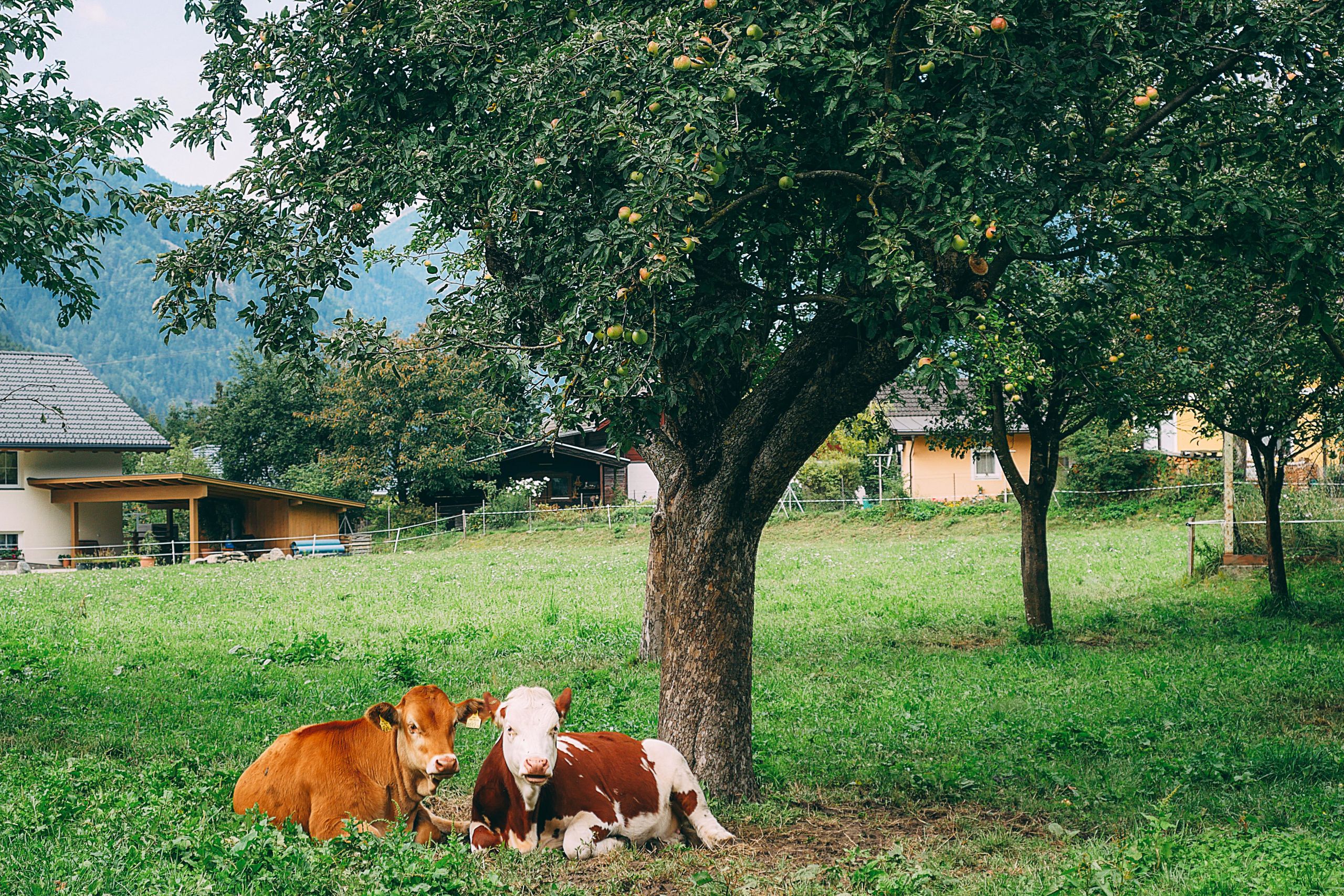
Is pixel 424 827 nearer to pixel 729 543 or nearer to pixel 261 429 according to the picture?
pixel 729 543

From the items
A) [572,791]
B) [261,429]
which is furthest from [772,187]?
[261,429]

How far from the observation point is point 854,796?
6.95m

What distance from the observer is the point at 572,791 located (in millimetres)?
5344

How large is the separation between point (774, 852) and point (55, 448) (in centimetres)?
3712

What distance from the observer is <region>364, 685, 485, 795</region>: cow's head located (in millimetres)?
5016

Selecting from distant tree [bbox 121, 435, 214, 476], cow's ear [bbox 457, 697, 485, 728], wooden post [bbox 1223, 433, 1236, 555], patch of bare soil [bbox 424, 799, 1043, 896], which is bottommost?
patch of bare soil [bbox 424, 799, 1043, 896]

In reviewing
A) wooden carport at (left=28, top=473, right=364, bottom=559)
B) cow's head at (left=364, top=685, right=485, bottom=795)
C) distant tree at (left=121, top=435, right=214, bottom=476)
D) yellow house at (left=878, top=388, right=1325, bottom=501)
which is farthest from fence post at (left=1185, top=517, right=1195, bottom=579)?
distant tree at (left=121, top=435, right=214, bottom=476)

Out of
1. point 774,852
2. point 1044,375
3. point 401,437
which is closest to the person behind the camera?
point 774,852

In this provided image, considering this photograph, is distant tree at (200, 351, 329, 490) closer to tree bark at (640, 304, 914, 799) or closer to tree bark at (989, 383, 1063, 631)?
tree bark at (989, 383, 1063, 631)

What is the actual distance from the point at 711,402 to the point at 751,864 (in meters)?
2.98

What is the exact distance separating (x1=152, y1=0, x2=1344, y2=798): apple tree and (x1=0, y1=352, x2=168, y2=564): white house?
106 ft

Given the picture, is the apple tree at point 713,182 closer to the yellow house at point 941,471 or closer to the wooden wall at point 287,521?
the wooden wall at point 287,521

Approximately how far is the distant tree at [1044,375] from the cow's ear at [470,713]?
2927mm

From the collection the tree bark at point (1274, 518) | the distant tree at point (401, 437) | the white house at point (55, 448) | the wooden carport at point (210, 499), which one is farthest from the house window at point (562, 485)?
the tree bark at point (1274, 518)
